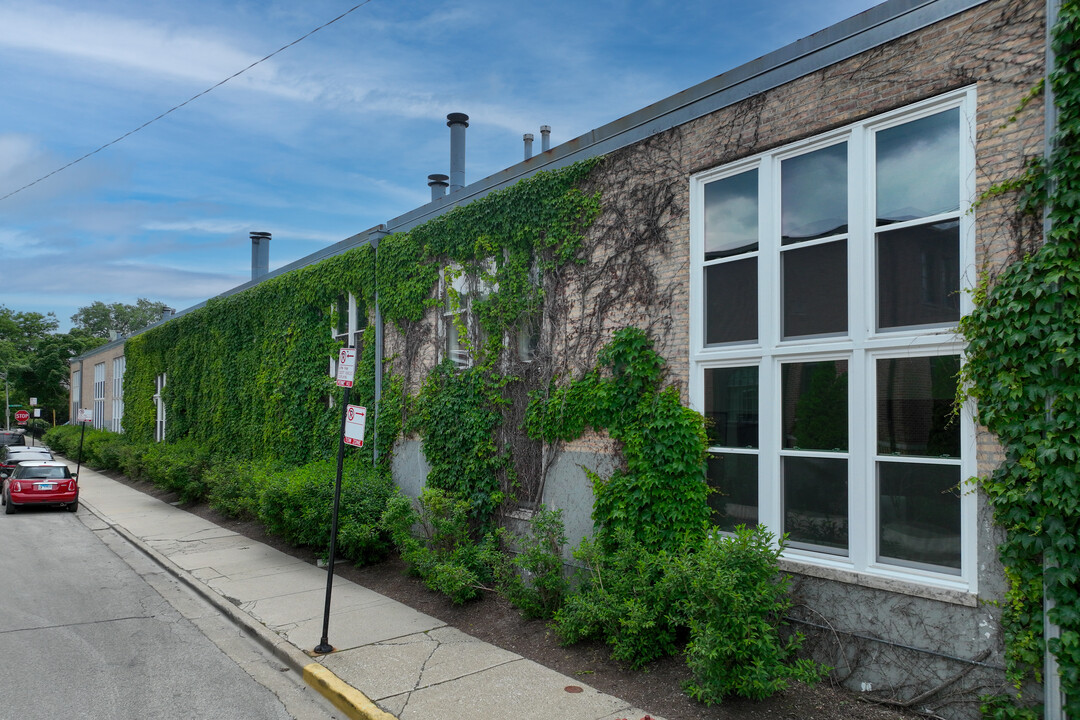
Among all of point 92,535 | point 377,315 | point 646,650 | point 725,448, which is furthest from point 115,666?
point 92,535

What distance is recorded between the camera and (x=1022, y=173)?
5320 mm

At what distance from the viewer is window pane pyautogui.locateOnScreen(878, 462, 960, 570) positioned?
5.66 metres

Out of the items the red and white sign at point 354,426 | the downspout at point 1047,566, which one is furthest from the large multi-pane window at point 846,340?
the red and white sign at point 354,426

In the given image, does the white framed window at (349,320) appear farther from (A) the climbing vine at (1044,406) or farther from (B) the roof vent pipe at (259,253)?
(B) the roof vent pipe at (259,253)

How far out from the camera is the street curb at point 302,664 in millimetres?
5988

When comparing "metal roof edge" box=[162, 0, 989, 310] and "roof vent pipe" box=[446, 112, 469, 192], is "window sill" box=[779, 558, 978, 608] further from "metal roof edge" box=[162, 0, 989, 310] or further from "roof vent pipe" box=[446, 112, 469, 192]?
"roof vent pipe" box=[446, 112, 469, 192]

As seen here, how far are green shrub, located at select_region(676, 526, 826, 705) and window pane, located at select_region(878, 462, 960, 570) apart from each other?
37.8 inches

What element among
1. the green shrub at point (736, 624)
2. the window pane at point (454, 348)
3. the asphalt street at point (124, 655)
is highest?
the window pane at point (454, 348)

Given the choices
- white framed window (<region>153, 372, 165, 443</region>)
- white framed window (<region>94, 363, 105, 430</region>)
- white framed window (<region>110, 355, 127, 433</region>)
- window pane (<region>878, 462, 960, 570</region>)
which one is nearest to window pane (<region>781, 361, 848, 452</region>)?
window pane (<region>878, 462, 960, 570</region>)

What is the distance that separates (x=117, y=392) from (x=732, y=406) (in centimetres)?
3611

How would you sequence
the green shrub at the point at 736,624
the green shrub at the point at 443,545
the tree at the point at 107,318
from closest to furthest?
1. the green shrub at the point at 736,624
2. the green shrub at the point at 443,545
3. the tree at the point at 107,318

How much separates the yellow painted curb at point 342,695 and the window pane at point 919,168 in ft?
19.7

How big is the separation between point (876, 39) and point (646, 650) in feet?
19.2

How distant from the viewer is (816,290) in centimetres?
670
